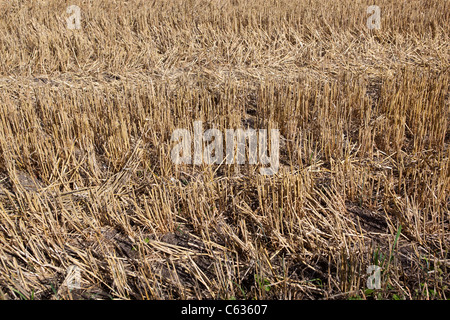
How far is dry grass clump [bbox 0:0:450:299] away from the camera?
7.32 feet

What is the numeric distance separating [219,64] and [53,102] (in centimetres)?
209

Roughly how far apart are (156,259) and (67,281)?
1.56 feet

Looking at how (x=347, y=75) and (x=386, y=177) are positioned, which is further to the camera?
(x=347, y=75)

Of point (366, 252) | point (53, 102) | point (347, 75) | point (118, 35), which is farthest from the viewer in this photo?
point (118, 35)

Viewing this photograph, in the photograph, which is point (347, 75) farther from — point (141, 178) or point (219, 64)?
point (141, 178)

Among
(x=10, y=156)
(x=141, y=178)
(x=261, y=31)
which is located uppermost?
(x=261, y=31)

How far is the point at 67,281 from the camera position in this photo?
7.19ft

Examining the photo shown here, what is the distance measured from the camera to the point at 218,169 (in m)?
3.23

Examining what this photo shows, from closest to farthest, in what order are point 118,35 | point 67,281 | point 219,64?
point 67,281, point 219,64, point 118,35

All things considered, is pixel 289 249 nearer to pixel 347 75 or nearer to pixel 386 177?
pixel 386 177

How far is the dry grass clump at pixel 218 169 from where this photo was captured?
2.23 m
